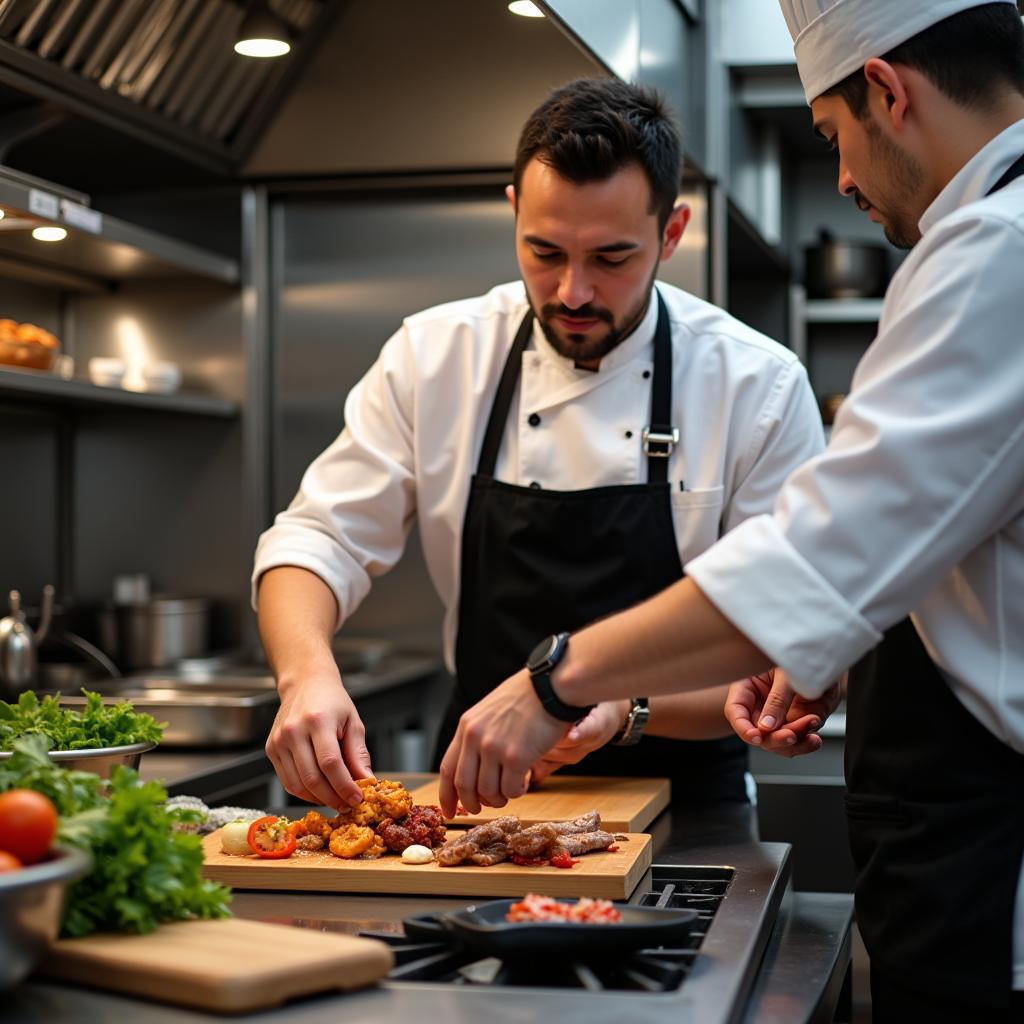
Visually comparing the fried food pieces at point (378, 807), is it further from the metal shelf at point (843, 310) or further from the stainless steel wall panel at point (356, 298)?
the metal shelf at point (843, 310)

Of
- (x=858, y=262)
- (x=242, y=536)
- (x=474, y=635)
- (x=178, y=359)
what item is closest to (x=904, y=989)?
(x=474, y=635)

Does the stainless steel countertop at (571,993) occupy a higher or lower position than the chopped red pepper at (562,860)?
lower

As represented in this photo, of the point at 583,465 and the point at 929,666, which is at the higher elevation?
the point at 583,465

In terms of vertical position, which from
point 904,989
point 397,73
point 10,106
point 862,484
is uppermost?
point 397,73

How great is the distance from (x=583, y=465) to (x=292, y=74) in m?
1.63

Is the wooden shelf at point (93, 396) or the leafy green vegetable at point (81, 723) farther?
the wooden shelf at point (93, 396)

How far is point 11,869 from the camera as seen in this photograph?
3.33 ft

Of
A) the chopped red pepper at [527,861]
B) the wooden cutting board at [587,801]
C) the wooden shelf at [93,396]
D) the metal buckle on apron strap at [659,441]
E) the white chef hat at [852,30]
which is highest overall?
the white chef hat at [852,30]

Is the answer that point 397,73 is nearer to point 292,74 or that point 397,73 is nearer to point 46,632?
point 292,74

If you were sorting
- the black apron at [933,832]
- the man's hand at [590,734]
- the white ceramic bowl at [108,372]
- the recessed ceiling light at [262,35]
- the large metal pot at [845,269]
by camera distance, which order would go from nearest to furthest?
the black apron at [933,832] < the man's hand at [590,734] < the recessed ceiling light at [262,35] < the white ceramic bowl at [108,372] < the large metal pot at [845,269]

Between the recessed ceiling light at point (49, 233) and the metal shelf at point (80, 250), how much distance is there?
2 cm

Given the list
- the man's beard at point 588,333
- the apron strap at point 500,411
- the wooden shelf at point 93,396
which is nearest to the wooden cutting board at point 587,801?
the apron strap at point 500,411

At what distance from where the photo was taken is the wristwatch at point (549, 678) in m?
1.33

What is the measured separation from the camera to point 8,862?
3.33 ft
